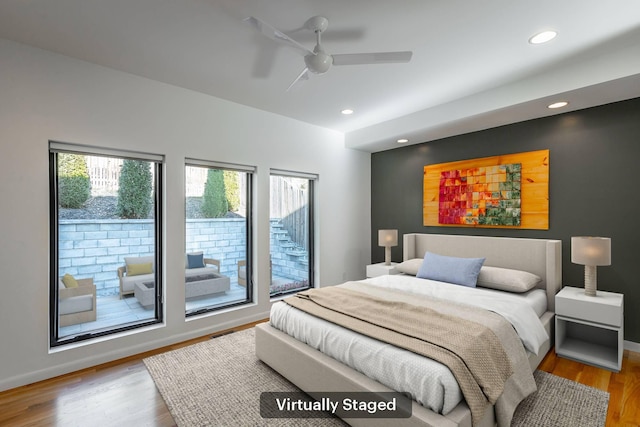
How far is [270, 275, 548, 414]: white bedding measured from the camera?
157 cm

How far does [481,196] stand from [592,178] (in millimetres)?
1062

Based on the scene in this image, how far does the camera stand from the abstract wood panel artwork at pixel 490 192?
3.42m

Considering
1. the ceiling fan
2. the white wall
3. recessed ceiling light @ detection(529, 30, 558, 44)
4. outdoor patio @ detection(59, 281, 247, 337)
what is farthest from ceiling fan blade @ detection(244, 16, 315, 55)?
outdoor patio @ detection(59, 281, 247, 337)

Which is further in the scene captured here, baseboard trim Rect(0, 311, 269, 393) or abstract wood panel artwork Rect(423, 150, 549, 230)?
abstract wood panel artwork Rect(423, 150, 549, 230)

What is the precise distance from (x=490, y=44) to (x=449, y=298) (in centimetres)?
214

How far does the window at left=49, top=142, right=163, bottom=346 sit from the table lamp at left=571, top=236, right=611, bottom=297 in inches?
160

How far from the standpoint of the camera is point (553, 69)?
109 inches

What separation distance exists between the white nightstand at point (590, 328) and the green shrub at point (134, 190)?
13.6 feet

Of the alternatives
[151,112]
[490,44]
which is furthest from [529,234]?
[151,112]

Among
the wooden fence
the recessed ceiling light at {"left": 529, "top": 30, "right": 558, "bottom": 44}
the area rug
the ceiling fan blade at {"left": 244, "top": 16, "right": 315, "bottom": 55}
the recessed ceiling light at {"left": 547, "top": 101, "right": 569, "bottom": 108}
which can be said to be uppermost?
the recessed ceiling light at {"left": 529, "top": 30, "right": 558, "bottom": 44}

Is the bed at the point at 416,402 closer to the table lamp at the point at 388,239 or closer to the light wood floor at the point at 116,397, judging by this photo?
the table lamp at the point at 388,239

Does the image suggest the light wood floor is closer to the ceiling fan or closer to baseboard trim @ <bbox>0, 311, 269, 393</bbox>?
baseboard trim @ <bbox>0, 311, 269, 393</bbox>

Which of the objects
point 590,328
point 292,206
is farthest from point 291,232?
point 590,328

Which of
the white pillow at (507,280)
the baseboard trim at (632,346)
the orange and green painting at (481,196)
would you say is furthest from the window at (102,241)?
the baseboard trim at (632,346)
